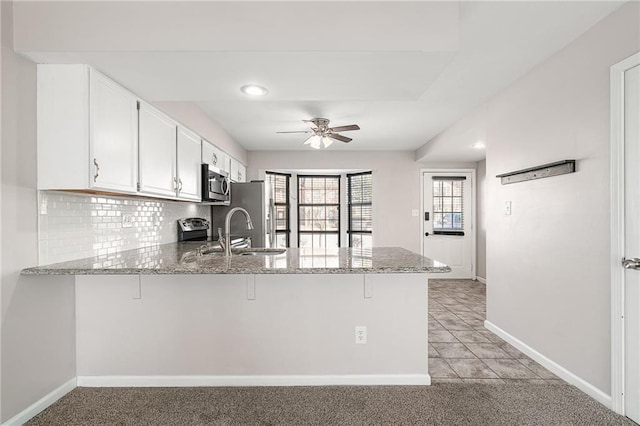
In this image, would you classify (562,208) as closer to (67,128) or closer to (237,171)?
(67,128)

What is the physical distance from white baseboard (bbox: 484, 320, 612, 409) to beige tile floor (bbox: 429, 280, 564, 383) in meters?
0.04

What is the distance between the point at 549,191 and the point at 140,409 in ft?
10.2

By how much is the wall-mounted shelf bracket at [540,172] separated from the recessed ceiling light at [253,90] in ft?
6.86

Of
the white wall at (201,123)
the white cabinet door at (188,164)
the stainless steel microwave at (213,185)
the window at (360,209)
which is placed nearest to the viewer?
the white wall at (201,123)

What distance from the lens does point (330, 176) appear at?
6.71 metres

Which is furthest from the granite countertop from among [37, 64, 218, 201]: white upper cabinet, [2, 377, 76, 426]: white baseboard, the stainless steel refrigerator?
the stainless steel refrigerator

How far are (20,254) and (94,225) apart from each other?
56 centimetres

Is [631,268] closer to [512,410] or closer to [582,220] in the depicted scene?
[582,220]

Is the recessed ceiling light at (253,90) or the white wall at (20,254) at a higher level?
the recessed ceiling light at (253,90)

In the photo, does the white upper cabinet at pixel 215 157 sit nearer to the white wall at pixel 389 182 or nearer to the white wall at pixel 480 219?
the white wall at pixel 389 182

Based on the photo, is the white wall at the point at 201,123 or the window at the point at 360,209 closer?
the white wall at the point at 201,123

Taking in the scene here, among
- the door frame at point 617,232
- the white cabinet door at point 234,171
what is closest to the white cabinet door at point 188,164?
the white cabinet door at point 234,171

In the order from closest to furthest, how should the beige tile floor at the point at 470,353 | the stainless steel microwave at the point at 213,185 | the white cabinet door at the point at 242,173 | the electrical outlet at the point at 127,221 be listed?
the beige tile floor at the point at 470,353 → the electrical outlet at the point at 127,221 → the stainless steel microwave at the point at 213,185 → the white cabinet door at the point at 242,173

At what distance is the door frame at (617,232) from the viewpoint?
6.11ft
